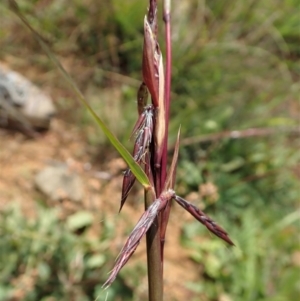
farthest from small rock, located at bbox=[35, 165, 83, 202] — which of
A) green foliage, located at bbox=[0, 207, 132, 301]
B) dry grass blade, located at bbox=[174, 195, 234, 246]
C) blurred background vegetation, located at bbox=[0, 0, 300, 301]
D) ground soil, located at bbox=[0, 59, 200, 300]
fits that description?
dry grass blade, located at bbox=[174, 195, 234, 246]

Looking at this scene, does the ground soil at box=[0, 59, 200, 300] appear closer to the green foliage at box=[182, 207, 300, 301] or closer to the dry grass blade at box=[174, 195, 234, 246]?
the green foliage at box=[182, 207, 300, 301]

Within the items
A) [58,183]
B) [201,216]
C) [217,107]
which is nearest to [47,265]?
[58,183]

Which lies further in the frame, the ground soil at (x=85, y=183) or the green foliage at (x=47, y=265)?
the ground soil at (x=85, y=183)

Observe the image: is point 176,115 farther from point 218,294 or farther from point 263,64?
point 218,294

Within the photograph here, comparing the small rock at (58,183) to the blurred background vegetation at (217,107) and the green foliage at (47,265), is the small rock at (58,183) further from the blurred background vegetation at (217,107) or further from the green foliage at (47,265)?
the green foliage at (47,265)

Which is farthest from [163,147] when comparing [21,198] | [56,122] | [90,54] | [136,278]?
[90,54]

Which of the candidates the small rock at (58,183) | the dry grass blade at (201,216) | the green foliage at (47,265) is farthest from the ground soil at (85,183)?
the dry grass blade at (201,216)

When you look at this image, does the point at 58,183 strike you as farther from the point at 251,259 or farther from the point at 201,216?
the point at 201,216
